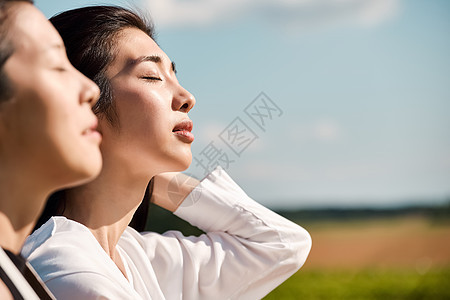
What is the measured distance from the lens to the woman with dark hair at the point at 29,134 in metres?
0.75

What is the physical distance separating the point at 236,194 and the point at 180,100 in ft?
Answer: 1.62

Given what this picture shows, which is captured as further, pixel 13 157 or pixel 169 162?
pixel 169 162

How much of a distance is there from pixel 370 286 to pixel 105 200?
5.08 meters

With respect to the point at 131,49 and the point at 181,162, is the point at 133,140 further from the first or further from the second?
the point at 131,49

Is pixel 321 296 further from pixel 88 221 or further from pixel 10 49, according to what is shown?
pixel 10 49

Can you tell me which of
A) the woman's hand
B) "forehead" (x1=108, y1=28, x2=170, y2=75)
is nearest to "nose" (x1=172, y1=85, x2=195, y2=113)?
"forehead" (x1=108, y1=28, x2=170, y2=75)

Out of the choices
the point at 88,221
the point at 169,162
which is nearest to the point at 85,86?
the point at 169,162

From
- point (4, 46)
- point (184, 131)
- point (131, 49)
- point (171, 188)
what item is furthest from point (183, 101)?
point (4, 46)

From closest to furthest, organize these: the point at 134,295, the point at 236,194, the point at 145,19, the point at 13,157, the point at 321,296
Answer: the point at 13,157 < the point at 134,295 < the point at 145,19 < the point at 236,194 < the point at 321,296

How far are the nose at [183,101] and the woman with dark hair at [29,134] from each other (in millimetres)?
564

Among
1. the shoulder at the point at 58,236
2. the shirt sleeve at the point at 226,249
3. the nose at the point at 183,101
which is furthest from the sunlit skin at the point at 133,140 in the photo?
the shirt sleeve at the point at 226,249

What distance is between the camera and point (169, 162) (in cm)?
133

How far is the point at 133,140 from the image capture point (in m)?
1.33

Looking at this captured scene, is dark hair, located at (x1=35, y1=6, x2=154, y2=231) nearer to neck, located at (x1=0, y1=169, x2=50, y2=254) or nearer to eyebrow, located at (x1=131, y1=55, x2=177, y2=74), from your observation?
eyebrow, located at (x1=131, y1=55, x2=177, y2=74)
